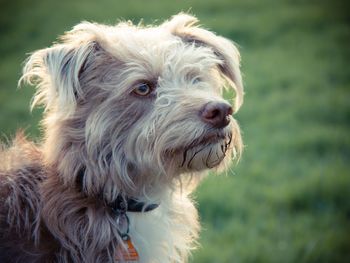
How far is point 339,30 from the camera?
11.6m

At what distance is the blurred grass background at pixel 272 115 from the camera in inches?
258

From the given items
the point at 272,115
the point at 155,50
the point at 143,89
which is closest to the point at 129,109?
the point at 143,89

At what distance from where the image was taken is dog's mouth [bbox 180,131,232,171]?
409 centimetres

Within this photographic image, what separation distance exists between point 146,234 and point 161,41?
1.31 metres

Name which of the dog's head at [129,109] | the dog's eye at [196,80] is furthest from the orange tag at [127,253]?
the dog's eye at [196,80]

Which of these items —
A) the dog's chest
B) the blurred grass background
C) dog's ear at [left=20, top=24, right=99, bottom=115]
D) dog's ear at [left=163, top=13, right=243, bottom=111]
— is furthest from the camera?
the blurred grass background

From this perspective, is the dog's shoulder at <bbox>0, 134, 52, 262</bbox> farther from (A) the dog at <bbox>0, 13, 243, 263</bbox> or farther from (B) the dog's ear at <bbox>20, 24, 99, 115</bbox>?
(B) the dog's ear at <bbox>20, 24, 99, 115</bbox>

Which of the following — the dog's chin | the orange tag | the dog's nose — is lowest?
the orange tag

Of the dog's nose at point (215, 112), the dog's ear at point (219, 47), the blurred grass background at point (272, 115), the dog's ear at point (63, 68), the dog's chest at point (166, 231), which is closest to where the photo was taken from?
the dog's nose at point (215, 112)

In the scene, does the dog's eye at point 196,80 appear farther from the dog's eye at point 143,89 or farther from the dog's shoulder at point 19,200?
the dog's shoulder at point 19,200

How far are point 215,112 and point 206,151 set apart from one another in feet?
0.88

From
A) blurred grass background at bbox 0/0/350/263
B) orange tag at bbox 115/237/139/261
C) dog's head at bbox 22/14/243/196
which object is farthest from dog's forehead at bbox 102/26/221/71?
blurred grass background at bbox 0/0/350/263

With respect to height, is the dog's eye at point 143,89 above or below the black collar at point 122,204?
above

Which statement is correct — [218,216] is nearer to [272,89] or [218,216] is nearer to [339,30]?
[272,89]
